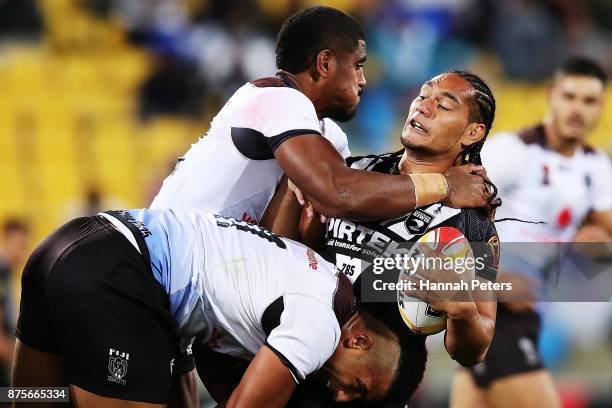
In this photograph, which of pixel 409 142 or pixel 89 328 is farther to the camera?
pixel 409 142

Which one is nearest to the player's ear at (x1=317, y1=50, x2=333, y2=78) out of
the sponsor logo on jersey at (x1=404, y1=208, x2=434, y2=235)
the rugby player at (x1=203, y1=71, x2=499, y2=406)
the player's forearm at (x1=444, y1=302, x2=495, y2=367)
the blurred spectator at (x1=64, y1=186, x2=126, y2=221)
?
the rugby player at (x1=203, y1=71, x2=499, y2=406)

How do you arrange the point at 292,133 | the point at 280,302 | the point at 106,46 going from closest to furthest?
the point at 280,302, the point at 292,133, the point at 106,46

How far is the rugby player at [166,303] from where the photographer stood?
12.3ft

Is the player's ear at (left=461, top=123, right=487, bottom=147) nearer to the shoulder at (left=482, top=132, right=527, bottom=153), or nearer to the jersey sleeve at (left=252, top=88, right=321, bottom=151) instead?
the jersey sleeve at (left=252, top=88, right=321, bottom=151)

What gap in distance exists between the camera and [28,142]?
11.0 meters

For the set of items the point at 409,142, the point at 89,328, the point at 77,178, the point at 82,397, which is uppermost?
the point at 409,142

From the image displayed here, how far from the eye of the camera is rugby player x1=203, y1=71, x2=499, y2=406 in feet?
14.1

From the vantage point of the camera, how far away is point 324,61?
15.1 feet

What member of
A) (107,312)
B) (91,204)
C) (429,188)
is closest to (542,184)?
(429,188)

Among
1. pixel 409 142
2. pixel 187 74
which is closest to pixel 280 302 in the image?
pixel 409 142

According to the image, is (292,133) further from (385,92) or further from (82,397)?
(385,92)

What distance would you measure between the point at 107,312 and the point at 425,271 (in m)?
1.25

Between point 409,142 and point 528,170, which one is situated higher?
point 409,142

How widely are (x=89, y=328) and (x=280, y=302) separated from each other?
713 mm
